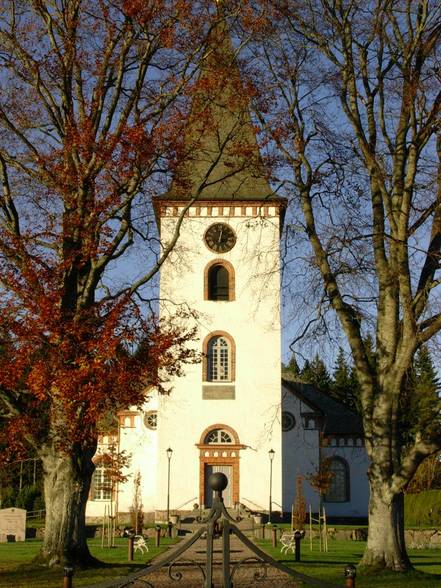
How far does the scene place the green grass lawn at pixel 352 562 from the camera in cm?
1349

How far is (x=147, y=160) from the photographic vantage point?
15.5 meters

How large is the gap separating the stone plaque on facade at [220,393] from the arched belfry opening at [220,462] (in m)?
1.17

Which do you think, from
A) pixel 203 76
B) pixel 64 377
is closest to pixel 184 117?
pixel 203 76

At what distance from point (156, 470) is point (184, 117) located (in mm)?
22341

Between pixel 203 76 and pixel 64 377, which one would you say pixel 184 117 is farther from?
pixel 64 377

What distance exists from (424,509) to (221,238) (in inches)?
579

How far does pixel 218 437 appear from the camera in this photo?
34969 millimetres

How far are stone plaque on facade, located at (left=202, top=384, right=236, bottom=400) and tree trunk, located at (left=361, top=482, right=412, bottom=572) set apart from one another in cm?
2024

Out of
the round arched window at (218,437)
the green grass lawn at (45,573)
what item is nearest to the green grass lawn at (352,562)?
the green grass lawn at (45,573)

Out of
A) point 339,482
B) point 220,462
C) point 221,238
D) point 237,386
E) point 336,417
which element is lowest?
point 339,482

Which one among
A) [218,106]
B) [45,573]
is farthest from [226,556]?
[218,106]

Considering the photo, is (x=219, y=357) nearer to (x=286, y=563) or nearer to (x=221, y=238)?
(x=221, y=238)

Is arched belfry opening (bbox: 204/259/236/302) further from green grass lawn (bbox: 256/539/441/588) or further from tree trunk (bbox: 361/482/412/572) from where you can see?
tree trunk (bbox: 361/482/412/572)

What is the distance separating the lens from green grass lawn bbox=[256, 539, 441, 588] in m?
13.5
